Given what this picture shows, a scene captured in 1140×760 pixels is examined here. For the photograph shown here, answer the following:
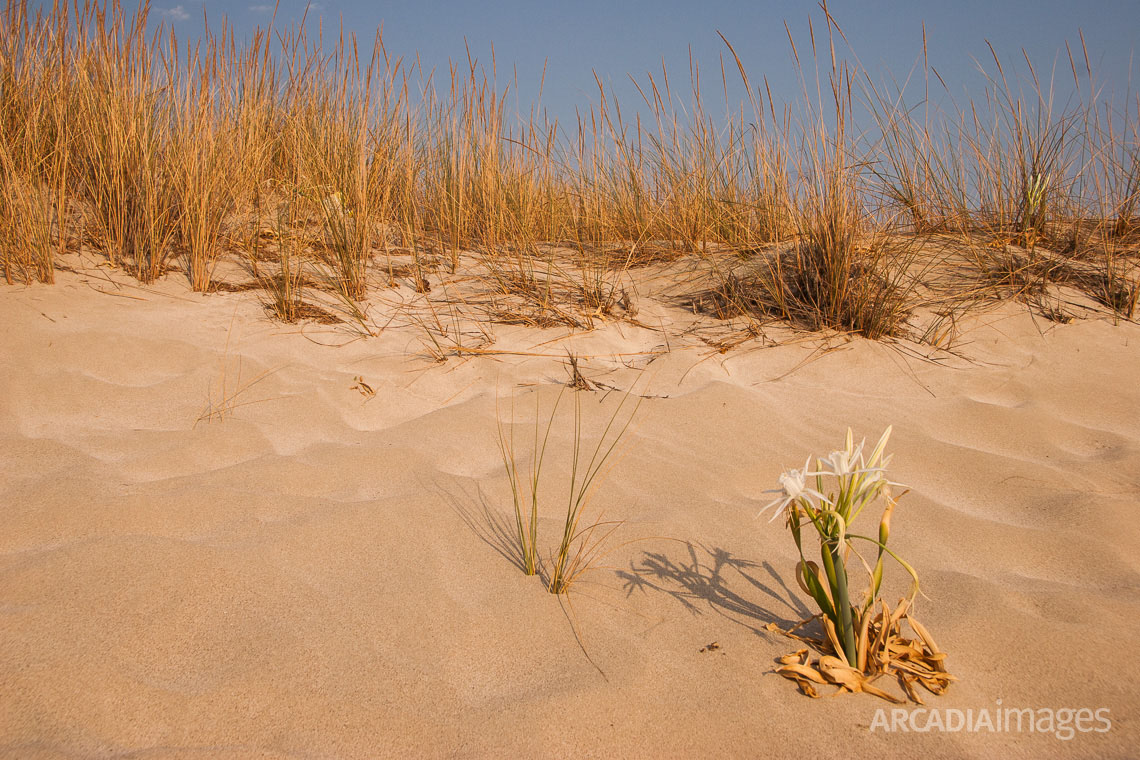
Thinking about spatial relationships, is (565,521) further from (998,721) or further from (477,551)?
(998,721)

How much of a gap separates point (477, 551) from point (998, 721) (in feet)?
2.94

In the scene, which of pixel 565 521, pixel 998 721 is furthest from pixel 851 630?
pixel 565 521

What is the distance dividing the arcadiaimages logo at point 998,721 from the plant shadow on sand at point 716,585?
237 mm

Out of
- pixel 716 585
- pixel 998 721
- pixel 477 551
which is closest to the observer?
pixel 998 721

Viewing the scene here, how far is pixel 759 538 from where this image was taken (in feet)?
4.88

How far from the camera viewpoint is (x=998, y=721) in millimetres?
1027

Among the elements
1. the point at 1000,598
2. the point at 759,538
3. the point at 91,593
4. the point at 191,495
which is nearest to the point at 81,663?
the point at 91,593

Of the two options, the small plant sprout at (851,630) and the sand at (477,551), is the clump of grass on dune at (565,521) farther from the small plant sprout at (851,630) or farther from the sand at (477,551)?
the small plant sprout at (851,630)

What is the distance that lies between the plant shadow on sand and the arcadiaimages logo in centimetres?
24

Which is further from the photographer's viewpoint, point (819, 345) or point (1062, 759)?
point (819, 345)

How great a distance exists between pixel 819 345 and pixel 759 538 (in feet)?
4.58

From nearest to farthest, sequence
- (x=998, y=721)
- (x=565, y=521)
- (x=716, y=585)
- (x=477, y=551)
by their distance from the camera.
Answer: (x=998, y=721)
(x=716, y=585)
(x=477, y=551)
(x=565, y=521)

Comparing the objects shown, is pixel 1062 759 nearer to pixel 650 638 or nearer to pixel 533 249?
pixel 650 638

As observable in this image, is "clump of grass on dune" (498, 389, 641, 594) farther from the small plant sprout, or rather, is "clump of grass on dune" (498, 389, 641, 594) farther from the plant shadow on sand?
the small plant sprout
